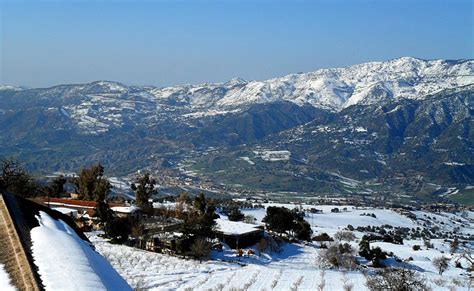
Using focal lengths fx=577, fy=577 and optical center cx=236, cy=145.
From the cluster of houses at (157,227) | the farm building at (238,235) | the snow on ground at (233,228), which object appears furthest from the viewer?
the snow on ground at (233,228)

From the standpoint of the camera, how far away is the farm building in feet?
190

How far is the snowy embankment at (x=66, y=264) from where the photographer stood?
12539 mm

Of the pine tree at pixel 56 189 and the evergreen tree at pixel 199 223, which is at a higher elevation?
the pine tree at pixel 56 189

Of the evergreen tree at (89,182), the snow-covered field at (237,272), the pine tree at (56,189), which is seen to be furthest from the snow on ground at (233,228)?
the pine tree at (56,189)

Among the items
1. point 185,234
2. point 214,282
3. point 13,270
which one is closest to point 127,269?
point 214,282

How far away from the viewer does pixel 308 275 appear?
1689 inches

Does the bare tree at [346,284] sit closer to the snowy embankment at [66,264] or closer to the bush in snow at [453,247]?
the snowy embankment at [66,264]

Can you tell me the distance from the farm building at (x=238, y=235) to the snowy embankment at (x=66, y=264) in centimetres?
4042

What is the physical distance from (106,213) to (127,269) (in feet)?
57.8

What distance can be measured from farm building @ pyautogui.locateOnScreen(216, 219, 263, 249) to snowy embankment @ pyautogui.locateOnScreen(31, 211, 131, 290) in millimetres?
40424

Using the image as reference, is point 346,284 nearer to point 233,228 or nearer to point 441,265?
point 441,265

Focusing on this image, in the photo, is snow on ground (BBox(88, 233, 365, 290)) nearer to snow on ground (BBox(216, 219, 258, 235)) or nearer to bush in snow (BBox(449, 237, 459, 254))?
snow on ground (BBox(216, 219, 258, 235))

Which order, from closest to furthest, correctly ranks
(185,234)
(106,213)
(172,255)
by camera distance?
(172,255) → (185,234) → (106,213)

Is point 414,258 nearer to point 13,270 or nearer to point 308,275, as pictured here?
point 308,275
